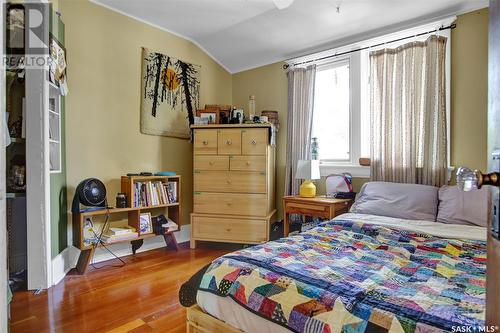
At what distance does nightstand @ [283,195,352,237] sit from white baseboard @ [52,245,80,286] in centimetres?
210

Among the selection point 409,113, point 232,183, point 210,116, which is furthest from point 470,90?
point 210,116

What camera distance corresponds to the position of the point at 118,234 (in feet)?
9.21

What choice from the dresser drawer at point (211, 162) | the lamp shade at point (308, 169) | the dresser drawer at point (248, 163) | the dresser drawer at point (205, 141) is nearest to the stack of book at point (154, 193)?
the dresser drawer at point (211, 162)

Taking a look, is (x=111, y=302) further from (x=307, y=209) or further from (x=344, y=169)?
(x=344, y=169)

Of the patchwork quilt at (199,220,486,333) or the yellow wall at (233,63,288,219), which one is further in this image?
the yellow wall at (233,63,288,219)

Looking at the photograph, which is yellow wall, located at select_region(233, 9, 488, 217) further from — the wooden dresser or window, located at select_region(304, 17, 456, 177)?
the wooden dresser

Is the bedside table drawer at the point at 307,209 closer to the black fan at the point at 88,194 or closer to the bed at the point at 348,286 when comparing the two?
the bed at the point at 348,286

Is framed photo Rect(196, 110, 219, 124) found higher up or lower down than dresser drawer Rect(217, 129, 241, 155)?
higher up

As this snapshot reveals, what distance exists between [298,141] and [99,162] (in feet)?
7.17

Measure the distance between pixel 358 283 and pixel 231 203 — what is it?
228 centimetres

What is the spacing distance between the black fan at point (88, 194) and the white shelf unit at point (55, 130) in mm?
236

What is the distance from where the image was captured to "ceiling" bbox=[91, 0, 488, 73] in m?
2.63

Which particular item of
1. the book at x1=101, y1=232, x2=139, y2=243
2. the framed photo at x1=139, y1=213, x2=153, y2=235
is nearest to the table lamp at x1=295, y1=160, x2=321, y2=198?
the framed photo at x1=139, y1=213, x2=153, y2=235

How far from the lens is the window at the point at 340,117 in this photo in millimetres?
3158
